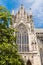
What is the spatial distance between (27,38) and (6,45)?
2671cm

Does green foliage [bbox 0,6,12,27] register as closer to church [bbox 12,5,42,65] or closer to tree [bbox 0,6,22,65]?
tree [bbox 0,6,22,65]

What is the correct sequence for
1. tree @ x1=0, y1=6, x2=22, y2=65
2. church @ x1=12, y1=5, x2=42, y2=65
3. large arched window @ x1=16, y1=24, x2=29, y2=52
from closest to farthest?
tree @ x1=0, y1=6, x2=22, y2=65 → church @ x1=12, y1=5, x2=42, y2=65 → large arched window @ x1=16, y1=24, x2=29, y2=52

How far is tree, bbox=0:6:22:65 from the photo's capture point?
2318 cm

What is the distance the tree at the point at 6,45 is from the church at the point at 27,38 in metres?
21.6

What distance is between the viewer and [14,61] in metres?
23.6

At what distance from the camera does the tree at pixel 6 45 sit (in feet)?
76.1

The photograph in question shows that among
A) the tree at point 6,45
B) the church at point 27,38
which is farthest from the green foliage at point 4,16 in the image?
the church at point 27,38

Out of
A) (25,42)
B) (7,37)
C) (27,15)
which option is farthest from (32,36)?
(7,37)

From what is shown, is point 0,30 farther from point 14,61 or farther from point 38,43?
point 38,43

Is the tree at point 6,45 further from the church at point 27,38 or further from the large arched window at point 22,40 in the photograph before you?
the large arched window at point 22,40

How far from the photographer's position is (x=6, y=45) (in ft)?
76.3

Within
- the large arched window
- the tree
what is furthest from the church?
Result: the tree

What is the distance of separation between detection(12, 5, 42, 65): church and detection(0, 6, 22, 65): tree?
21617mm

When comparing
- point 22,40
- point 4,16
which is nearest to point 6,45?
point 4,16
